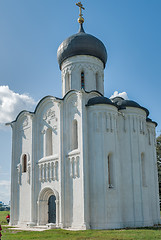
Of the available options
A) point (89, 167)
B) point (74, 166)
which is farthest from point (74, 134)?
point (89, 167)

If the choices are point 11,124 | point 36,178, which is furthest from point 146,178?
point 11,124

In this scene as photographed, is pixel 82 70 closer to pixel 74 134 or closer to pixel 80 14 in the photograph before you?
pixel 80 14

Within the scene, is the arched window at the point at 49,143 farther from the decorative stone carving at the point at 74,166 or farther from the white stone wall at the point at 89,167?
the decorative stone carving at the point at 74,166

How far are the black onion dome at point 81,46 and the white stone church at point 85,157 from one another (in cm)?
6

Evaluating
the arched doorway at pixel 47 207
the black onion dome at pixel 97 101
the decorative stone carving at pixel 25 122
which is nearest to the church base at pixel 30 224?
the arched doorway at pixel 47 207

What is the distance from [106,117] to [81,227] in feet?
18.6

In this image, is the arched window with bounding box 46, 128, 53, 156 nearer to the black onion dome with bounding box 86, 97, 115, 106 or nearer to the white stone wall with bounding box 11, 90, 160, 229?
the white stone wall with bounding box 11, 90, 160, 229

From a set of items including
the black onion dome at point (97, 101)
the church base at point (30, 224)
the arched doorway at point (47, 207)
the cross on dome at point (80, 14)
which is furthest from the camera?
the cross on dome at point (80, 14)

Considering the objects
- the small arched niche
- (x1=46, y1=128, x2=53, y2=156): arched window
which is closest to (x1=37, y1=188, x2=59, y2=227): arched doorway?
(x1=46, y1=128, x2=53, y2=156): arched window

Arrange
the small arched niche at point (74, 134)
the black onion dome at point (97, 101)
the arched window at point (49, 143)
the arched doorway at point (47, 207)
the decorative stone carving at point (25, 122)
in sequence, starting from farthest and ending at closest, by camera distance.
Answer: the decorative stone carving at point (25, 122) < the arched window at point (49, 143) < the arched doorway at point (47, 207) < the small arched niche at point (74, 134) < the black onion dome at point (97, 101)

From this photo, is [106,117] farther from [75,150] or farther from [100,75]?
[100,75]

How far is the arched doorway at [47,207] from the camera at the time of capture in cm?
1650

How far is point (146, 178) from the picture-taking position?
16312 mm

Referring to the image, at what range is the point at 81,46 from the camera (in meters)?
18.7
